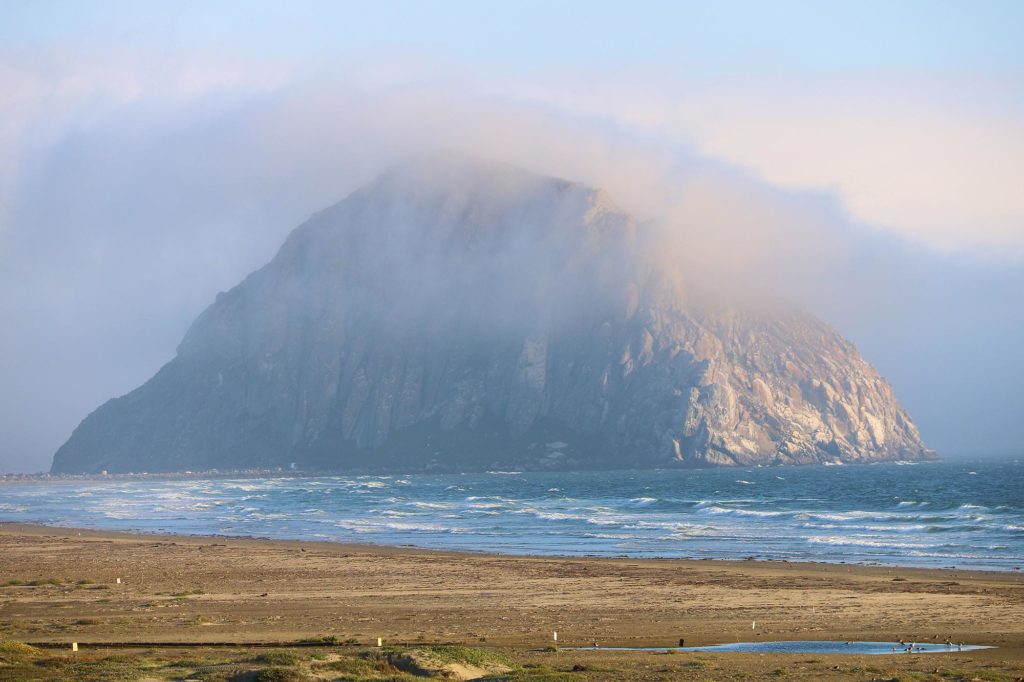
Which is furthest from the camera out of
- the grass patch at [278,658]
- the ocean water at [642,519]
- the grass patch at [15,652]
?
the ocean water at [642,519]

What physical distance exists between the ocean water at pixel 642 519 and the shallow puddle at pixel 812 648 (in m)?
19.5

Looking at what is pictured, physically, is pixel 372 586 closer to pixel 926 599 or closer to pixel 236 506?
pixel 926 599

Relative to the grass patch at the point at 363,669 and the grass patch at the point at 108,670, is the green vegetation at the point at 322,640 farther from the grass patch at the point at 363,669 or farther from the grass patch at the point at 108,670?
the grass patch at the point at 108,670

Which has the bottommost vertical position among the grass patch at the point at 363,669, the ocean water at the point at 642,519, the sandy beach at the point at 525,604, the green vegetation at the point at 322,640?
the ocean water at the point at 642,519

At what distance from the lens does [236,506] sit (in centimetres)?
10419

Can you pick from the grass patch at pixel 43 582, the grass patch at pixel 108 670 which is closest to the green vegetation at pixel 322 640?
the grass patch at pixel 108 670

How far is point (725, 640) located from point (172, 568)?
2613 centimetres

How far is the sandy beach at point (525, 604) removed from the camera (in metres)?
26.7

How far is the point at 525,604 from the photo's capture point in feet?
109

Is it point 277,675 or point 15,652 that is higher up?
point 15,652

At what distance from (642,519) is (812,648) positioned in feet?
167

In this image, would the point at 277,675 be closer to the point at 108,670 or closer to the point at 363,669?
the point at 363,669

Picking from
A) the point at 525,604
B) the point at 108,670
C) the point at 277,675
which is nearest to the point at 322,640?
the point at 277,675

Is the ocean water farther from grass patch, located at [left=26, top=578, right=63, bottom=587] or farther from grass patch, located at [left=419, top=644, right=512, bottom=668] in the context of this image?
grass patch, located at [left=419, top=644, right=512, bottom=668]
